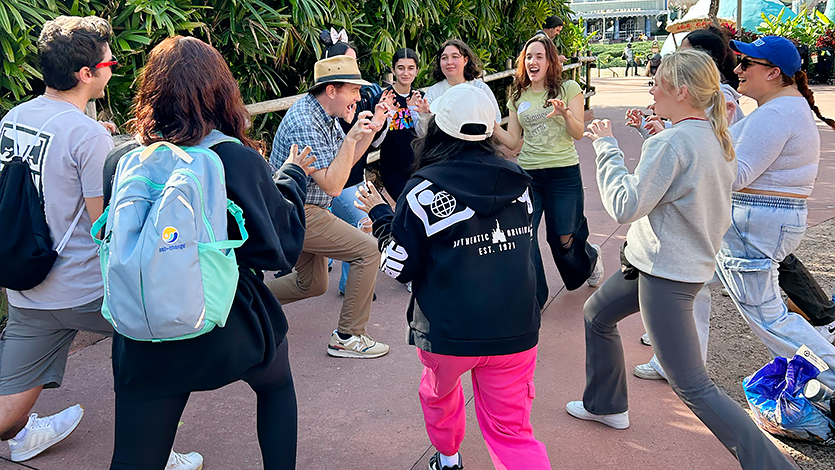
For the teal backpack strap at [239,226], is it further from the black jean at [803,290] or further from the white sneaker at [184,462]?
the black jean at [803,290]

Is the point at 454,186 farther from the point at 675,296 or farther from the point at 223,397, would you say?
the point at 223,397

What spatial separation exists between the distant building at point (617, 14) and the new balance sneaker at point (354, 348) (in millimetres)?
66620

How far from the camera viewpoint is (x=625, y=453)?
324 cm

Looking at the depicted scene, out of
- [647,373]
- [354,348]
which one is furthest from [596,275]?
[354,348]

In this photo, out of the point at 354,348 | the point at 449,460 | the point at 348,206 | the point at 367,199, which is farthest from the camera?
the point at 348,206

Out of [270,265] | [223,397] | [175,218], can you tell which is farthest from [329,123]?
[175,218]

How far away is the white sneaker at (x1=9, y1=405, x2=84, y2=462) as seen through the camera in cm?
320

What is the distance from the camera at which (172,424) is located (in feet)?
7.54

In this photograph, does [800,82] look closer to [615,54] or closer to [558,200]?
[558,200]

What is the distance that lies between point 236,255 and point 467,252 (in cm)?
81

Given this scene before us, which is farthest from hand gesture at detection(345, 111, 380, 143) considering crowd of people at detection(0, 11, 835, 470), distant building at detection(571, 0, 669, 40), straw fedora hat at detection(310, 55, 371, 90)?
distant building at detection(571, 0, 669, 40)

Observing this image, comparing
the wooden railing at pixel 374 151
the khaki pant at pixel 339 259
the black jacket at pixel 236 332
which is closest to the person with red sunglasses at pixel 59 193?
the black jacket at pixel 236 332

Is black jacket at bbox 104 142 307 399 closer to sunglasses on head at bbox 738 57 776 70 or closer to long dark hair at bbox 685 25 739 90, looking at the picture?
sunglasses on head at bbox 738 57 776 70

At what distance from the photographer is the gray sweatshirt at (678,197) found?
108 inches
